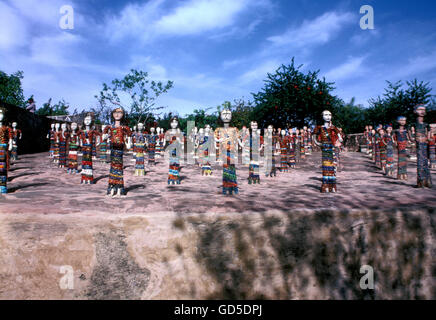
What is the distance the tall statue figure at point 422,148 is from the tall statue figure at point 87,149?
321 inches

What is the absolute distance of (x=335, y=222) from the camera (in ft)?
11.2

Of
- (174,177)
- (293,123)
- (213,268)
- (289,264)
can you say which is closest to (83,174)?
(174,177)

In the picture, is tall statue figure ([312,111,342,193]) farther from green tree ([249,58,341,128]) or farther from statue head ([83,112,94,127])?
green tree ([249,58,341,128])

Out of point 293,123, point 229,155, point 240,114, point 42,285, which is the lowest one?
point 42,285

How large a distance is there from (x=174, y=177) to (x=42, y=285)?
4.13 meters

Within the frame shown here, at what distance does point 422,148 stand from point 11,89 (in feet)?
138

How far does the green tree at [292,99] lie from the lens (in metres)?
20.8

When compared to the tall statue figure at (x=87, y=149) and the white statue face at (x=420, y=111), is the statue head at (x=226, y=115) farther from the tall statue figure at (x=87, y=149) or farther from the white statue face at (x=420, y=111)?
the white statue face at (x=420, y=111)

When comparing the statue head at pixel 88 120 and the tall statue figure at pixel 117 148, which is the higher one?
the statue head at pixel 88 120

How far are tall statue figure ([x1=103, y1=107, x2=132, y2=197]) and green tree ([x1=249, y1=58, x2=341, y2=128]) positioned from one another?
57.0ft

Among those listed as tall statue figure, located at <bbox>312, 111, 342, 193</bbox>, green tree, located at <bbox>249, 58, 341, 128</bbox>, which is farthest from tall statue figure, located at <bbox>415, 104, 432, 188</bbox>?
green tree, located at <bbox>249, 58, 341, 128</bbox>

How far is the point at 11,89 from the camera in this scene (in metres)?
Answer: 32.9

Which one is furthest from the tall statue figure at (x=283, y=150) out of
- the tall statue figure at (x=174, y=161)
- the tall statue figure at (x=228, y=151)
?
the tall statue figure at (x=228, y=151)
